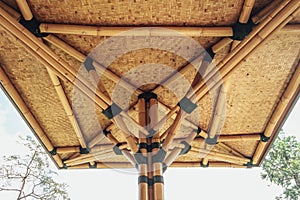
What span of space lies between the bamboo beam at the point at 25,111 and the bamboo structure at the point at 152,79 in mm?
17

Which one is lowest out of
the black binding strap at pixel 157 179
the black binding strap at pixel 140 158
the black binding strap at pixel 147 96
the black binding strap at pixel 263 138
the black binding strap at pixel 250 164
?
the black binding strap at pixel 157 179

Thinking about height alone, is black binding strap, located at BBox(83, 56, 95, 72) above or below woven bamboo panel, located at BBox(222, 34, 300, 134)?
below

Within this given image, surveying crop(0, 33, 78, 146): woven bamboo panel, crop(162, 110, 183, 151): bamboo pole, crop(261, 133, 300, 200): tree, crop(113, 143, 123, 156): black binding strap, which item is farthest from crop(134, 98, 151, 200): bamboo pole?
crop(261, 133, 300, 200): tree

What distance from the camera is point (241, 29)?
149 inches

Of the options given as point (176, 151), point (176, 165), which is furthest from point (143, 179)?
point (176, 165)

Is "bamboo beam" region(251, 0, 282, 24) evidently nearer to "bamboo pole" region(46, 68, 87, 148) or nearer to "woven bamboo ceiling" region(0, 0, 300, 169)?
"woven bamboo ceiling" region(0, 0, 300, 169)

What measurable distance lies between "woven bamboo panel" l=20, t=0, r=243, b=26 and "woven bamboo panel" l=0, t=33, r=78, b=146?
2.43 feet

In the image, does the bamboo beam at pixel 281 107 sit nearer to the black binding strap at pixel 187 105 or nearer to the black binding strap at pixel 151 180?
the black binding strap at pixel 187 105

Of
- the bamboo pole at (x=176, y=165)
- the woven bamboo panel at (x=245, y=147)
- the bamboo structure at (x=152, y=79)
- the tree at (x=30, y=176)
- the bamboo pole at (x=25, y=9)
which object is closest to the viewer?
the bamboo pole at (x=25, y=9)

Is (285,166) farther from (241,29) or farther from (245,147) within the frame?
(241,29)

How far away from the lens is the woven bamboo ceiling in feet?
11.9

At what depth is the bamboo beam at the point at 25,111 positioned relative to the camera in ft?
14.5

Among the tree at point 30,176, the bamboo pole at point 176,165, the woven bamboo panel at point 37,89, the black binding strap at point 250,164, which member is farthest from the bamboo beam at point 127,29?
the tree at point 30,176

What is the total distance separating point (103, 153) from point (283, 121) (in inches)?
126
